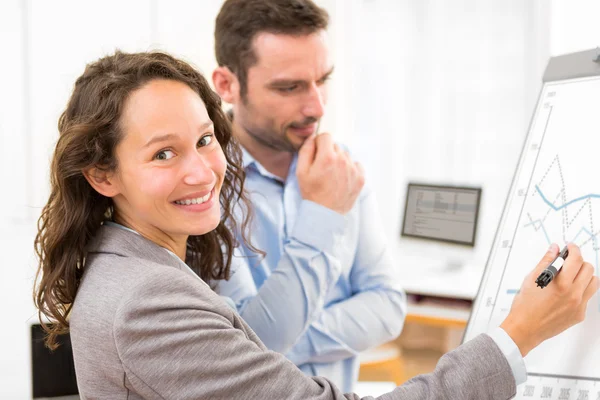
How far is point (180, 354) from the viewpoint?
0.93m

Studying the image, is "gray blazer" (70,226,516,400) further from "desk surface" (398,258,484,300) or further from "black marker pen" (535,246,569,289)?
"desk surface" (398,258,484,300)

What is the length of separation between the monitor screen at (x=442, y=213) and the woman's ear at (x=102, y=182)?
2414 millimetres

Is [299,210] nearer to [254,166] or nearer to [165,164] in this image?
[254,166]

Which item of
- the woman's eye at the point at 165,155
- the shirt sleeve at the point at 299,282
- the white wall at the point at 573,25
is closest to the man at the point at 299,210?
the shirt sleeve at the point at 299,282

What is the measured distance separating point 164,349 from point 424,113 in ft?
11.4

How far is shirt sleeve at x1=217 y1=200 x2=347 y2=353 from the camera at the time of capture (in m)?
1.36

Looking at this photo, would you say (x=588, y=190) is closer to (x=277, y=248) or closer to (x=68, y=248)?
(x=277, y=248)

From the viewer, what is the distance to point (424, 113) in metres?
4.18

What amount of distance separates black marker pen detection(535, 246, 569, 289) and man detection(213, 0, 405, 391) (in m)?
0.46

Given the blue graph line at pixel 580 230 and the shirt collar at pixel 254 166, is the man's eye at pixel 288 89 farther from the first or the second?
the blue graph line at pixel 580 230

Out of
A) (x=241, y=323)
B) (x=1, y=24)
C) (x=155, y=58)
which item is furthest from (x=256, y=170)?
(x=1, y=24)

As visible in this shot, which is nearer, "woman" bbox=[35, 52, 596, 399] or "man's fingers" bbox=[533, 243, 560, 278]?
"woman" bbox=[35, 52, 596, 399]

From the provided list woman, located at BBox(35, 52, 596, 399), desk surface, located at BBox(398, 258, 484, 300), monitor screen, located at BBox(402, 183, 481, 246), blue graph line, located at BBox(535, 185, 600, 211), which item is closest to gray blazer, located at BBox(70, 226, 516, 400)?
woman, located at BBox(35, 52, 596, 399)

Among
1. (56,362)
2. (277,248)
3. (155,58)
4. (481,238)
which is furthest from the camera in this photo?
(481,238)
